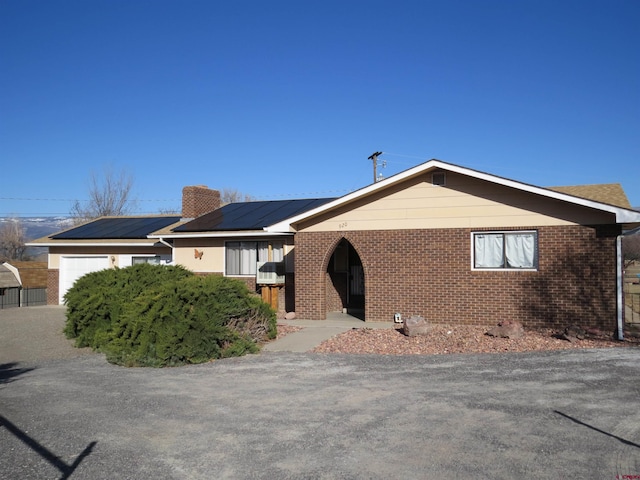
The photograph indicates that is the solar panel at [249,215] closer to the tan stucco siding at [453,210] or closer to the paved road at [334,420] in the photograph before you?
the tan stucco siding at [453,210]

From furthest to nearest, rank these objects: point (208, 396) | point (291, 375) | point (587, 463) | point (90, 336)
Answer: point (90, 336), point (291, 375), point (208, 396), point (587, 463)

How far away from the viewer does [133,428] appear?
24.8ft

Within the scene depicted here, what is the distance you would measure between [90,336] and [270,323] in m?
4.57

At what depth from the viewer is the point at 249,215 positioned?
22500 millimetres

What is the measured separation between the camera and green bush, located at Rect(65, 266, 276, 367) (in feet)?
40.9

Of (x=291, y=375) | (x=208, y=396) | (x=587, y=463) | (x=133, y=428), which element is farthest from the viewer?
(x=291, y=375)

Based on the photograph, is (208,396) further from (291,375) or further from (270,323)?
(270,323)

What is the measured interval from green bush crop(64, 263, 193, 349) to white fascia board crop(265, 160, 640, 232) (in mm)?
3726

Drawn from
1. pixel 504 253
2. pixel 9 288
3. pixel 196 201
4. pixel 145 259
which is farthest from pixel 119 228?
pixel 504 253

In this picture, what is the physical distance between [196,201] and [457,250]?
12.0 metres

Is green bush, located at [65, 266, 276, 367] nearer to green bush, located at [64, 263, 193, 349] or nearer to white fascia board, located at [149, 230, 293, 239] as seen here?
green bush, located at [64, 263, 193, 349]

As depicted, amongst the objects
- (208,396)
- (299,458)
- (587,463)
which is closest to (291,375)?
(208,396)

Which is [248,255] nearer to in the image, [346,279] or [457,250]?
[346,279]

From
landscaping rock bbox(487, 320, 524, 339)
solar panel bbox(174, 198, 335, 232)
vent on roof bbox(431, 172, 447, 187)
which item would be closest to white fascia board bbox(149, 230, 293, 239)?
solar panel bbox(174, 198, 335, 232)
